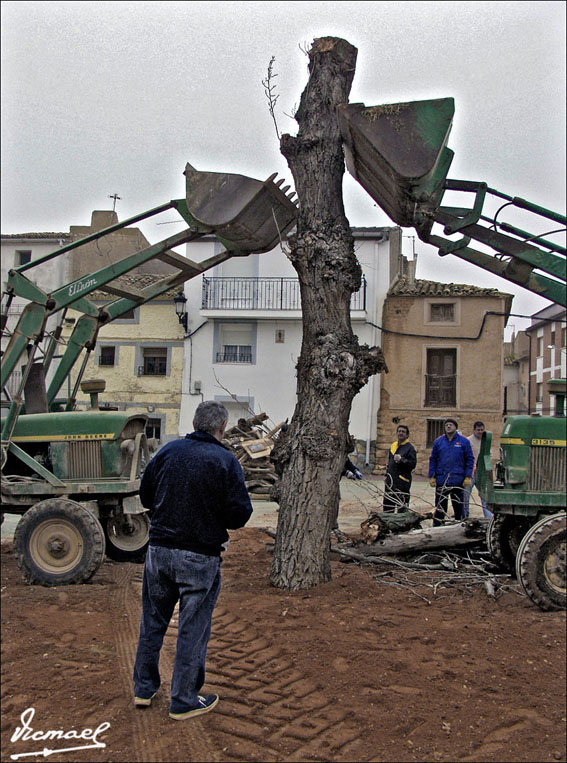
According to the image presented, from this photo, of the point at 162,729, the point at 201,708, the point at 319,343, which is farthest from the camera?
the point at 319,343

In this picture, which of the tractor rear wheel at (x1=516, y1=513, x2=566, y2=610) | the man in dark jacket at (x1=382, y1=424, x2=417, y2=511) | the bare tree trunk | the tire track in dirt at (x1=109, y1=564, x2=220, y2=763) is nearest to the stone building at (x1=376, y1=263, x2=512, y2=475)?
the man in dark jacket at (x1=382, y1=424, x2=417, y2=511)

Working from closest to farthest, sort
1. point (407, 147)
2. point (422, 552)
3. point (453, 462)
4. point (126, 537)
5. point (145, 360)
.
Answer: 1. point (407, 147)
2. point (422, 552)
3. point (126, 537)
4. point (453, 462)
5. point (145, 360)

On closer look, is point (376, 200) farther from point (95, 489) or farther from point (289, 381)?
point (289, 381)

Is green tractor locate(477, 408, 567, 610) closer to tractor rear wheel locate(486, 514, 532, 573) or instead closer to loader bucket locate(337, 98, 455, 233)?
tractor rear wheel locate(486, 514, 532, 573)

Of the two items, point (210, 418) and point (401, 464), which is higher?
point (210, 418)

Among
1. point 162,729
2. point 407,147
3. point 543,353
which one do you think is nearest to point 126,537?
point 162,729

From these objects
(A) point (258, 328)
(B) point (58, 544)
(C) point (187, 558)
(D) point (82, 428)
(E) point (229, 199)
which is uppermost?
(A) point (258, 328)

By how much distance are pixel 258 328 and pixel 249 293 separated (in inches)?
53.5

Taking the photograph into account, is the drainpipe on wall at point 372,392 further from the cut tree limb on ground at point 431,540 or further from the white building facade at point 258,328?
the cut tree limb on ground at point 431,540

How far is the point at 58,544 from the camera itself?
659 centimetres

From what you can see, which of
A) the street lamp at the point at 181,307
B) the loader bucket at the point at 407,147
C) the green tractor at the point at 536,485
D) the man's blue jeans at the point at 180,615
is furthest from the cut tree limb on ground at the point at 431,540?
the street lamp at the point at 181,307

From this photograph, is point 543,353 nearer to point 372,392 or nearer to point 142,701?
point 372,392

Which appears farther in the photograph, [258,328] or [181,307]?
[258,328]

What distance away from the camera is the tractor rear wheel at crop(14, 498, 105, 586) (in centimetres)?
652
